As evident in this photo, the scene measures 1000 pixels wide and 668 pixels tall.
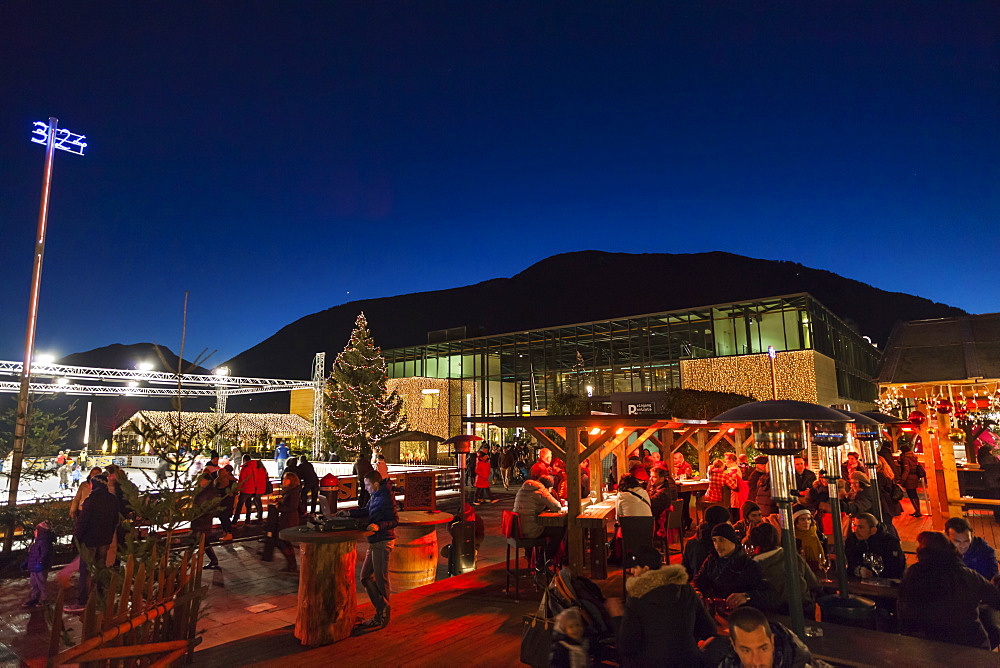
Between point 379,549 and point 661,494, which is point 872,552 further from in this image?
point 379,549

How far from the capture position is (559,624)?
3178 mm

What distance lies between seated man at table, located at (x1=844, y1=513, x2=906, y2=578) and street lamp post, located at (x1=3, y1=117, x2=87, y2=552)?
1051cm

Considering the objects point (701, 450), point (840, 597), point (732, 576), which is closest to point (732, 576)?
point (732, 576)

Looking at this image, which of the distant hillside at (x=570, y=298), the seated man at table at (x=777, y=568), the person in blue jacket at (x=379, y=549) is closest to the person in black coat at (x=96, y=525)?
the person in blue jacket at (x=379, y=549)

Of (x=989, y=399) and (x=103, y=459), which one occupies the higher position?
(x=989, y=399)

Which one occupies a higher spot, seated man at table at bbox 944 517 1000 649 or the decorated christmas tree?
the decorated christmas tree

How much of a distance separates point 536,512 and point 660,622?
12.4 ft

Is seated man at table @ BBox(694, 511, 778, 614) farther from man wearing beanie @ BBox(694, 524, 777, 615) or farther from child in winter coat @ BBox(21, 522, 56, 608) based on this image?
child in winter coat @ BBox(21, 522, 56, 608)

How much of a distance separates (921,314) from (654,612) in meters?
144

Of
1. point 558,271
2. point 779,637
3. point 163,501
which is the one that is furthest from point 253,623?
point 558,271

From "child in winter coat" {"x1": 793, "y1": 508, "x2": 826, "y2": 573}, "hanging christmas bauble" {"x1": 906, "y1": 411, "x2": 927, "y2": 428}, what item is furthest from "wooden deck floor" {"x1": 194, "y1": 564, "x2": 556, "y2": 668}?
"hanging christmas bauble" {"x1": 906, "y1": 411, "x2": 927, "y2": 428}

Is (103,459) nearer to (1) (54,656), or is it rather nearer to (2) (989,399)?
(1) (54,656)

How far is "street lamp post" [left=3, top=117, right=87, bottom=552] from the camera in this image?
8.46 m

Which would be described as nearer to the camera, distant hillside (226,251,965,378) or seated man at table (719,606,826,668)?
seated man at table (719,606,826,668)
